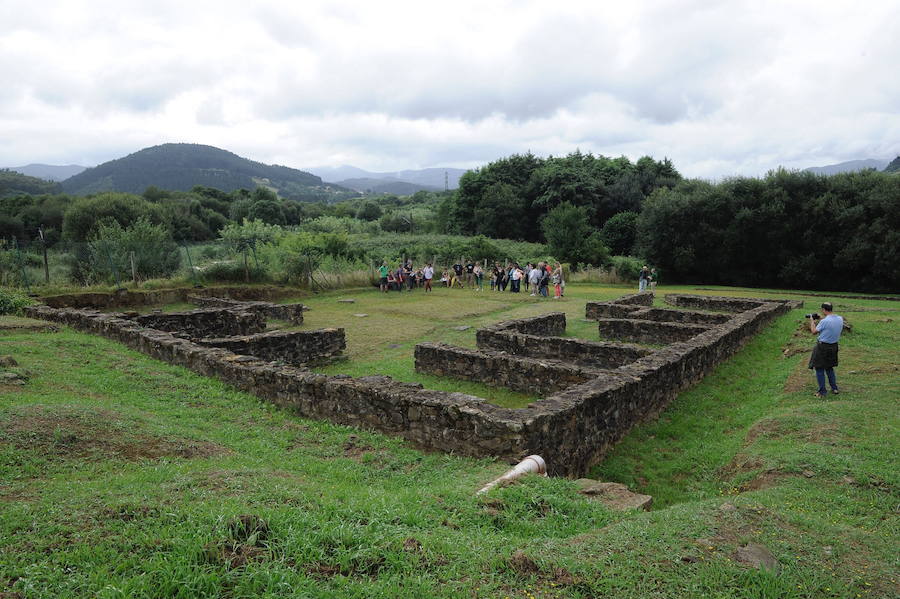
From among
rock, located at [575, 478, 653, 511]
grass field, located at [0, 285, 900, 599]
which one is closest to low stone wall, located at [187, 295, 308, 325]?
grass field, located at [0, 285, 900, 599]

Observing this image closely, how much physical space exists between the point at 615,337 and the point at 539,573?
12686 millimetres

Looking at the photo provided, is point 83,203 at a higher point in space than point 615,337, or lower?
higher

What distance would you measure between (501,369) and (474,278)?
18928 millimetres

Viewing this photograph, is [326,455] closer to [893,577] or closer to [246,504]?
[246,504]

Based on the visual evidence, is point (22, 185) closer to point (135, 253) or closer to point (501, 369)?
point (135, 253)

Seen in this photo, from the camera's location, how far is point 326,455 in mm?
6547

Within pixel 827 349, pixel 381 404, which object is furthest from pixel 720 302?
pixel 381 404

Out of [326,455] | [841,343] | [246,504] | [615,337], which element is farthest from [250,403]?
[841,343]

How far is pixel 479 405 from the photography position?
6809mm

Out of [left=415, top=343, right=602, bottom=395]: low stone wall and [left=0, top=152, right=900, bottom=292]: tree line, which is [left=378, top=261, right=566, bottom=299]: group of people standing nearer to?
[left=0, top=152, right=900, bottom=292]: tree line

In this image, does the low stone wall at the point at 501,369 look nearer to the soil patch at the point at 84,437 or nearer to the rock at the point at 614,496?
the rock at the point at 614,496

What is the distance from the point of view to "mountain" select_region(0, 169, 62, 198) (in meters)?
77.0

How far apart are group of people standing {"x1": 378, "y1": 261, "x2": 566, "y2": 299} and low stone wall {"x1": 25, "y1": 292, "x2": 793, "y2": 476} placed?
13.4 metres

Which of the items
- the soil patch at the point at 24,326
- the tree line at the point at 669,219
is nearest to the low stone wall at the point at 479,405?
the soil patch at the point at 24,326
